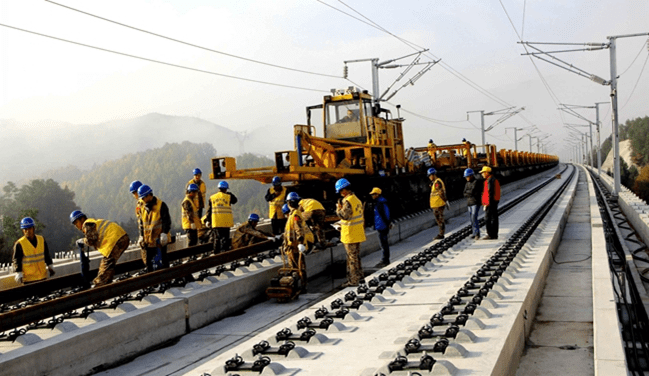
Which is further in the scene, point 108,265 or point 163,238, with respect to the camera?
point 163,238

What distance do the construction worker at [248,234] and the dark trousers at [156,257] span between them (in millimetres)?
2292

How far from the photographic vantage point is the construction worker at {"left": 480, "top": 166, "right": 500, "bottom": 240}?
13289mm

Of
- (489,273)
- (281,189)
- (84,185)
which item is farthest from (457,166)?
(84,185)

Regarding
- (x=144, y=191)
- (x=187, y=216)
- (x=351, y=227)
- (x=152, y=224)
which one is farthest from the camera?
(x=187, y=216)

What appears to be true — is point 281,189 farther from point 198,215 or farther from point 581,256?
point 581,256

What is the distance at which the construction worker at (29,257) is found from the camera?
9.34 m

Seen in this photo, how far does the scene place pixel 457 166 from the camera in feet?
97.7

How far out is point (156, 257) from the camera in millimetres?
10305

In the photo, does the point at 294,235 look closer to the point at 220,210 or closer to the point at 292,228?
the point at 292,228

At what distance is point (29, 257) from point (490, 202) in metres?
9.08

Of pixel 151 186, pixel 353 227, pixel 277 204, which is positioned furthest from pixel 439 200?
pixel 151 186

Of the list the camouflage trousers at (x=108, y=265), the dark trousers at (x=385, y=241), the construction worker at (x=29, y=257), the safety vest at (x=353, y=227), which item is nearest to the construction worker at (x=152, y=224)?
the camouflage trousers at (x=108, y=265)

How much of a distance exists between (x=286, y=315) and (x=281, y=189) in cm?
573

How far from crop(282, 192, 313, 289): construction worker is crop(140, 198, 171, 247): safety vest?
2032mm
